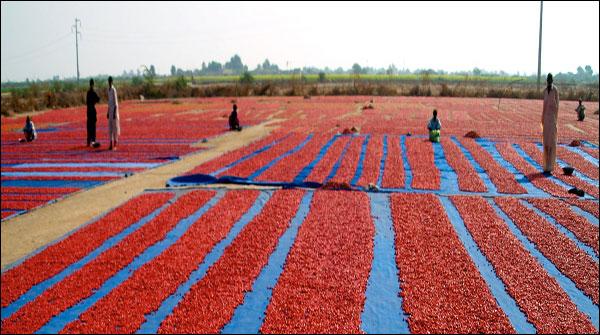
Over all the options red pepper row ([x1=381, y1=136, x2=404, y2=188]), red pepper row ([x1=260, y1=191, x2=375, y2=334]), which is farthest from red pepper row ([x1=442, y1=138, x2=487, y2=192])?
red pepper row ([x1=260, y1=191, x2=375, y2=334])

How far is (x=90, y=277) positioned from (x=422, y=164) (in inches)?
297

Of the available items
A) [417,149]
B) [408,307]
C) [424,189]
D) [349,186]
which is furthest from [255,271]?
[417,149]

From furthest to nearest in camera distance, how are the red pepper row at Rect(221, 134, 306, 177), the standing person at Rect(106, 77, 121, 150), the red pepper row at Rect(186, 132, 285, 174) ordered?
the standing person at Rect(106, 77, 121, 150), the red pepper row at Rect(186, 132, 285, 174), the red pepper row at Rect(221, 134, 306, 177)

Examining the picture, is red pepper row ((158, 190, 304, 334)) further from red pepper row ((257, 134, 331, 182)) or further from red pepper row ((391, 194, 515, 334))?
red pepper row ((257, 134, 331, 182))

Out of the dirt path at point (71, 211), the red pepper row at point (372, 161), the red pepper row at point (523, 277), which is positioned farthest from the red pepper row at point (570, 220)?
the dirt path at point (71, 211)

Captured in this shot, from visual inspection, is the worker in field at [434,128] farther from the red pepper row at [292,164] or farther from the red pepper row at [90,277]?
the red pepper row at [90,277]

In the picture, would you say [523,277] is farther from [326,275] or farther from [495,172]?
[495,172]

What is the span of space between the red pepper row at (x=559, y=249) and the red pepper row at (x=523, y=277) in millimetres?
212

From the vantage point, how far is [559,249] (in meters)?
5.87

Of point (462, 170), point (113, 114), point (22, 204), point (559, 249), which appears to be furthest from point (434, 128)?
point (22, 204)

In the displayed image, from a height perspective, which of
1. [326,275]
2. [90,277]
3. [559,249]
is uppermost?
[559,249]

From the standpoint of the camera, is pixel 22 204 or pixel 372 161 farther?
pixel 372 161

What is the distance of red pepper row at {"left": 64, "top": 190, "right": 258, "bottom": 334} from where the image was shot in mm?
4582

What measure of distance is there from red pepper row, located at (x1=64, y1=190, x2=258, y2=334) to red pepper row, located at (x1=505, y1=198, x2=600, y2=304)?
408cm
